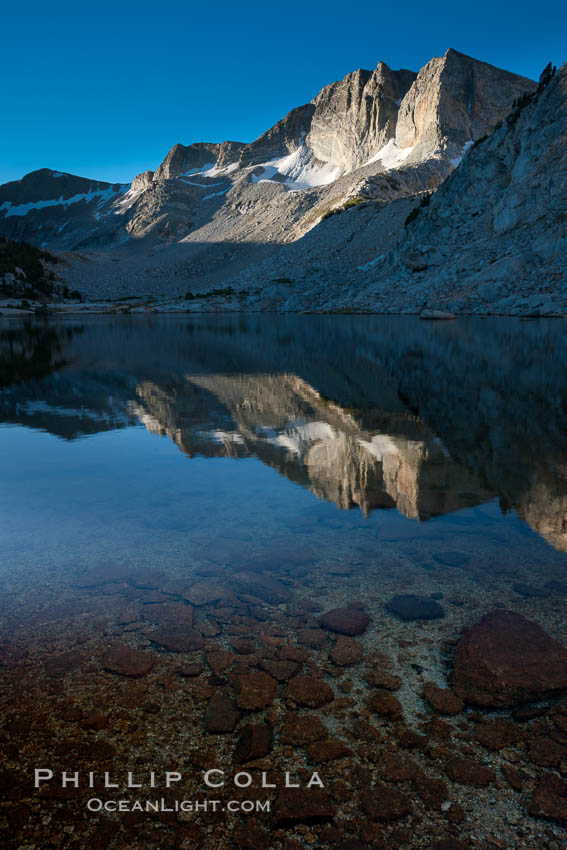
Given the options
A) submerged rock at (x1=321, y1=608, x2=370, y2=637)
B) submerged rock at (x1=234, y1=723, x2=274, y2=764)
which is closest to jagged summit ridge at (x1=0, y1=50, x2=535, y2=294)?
submerged rock at (x1=321, y1=608, x2=370, y2=637)

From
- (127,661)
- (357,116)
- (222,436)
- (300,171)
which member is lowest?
(127,661)

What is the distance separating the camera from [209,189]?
175 meters

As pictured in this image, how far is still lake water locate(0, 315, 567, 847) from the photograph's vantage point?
173 inches

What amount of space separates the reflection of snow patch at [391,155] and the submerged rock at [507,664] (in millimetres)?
134625

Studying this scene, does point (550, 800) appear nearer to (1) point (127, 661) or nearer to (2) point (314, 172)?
(1) point (127, 661)

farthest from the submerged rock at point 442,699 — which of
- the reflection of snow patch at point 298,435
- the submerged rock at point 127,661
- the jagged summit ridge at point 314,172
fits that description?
the jagged summit ridge at point 314,172

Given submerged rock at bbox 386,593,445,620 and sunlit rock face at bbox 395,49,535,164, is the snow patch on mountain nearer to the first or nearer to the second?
sunlit rock face at bbox 395,49,535,164

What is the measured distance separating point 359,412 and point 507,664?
8709 millimetres

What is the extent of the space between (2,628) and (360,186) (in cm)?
11285

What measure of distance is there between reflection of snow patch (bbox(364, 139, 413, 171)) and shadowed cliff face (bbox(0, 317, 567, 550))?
382 ft

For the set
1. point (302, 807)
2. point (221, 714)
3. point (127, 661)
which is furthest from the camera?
point (127, 661)

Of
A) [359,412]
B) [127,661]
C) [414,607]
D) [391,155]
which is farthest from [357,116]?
[127,661]

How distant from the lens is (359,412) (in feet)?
39.8

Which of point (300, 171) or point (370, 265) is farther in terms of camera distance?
point (300, 171)
